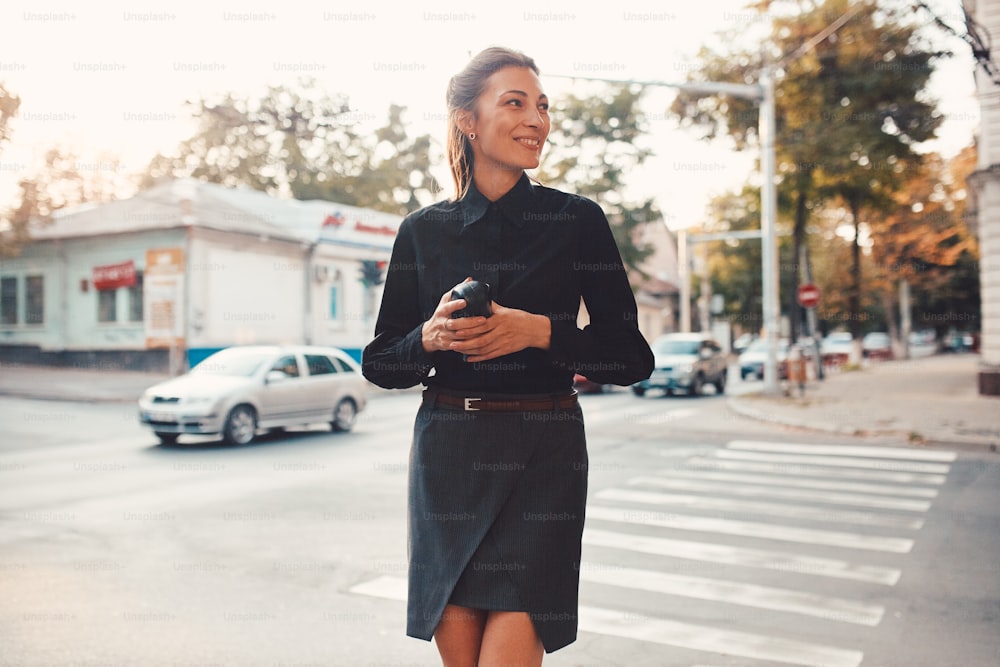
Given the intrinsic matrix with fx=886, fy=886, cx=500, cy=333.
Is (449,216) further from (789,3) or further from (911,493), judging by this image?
(789,3)

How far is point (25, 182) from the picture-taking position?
1040 inches

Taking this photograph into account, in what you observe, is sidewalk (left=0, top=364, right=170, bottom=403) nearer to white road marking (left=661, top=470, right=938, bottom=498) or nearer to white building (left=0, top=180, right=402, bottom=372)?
white building (left=0, top=180, right=402, bottom=372)

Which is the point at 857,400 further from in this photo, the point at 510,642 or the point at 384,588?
the point at 510,642

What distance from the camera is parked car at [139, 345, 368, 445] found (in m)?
12.2

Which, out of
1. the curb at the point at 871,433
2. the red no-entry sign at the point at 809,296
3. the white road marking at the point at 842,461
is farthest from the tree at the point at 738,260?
the white road marking at the point at 842,461

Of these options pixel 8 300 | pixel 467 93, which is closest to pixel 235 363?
pixel 467 93

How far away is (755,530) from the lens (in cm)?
674

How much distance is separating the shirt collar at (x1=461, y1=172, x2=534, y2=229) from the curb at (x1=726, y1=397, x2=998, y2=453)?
38.2ft

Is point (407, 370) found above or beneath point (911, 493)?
above

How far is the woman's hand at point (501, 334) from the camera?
1.73 meters

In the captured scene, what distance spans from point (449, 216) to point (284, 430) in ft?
43.6

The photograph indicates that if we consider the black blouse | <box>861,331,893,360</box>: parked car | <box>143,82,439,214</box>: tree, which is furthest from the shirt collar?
<box>861,331,893,360</box>: parked car

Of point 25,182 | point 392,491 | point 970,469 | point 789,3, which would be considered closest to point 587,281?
point 392,491

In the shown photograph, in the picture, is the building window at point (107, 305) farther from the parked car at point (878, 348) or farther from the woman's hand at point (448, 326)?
the parked car at point (878, 348)
